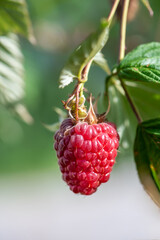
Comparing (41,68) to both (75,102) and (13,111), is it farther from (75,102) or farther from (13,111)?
(75,102)

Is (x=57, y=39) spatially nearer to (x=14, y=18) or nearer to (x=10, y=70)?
(x=10, y=70)

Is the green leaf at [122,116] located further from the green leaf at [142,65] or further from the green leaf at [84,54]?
the green leaf at [84,54]

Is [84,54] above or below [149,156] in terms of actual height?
above

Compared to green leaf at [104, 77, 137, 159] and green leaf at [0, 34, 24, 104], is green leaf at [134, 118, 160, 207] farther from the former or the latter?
green leaf at [0, 34, 24, 104]

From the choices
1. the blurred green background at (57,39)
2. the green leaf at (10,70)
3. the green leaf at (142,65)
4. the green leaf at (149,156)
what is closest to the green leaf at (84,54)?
the green leaf at (142,65)

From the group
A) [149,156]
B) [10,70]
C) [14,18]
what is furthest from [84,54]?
[10,70]

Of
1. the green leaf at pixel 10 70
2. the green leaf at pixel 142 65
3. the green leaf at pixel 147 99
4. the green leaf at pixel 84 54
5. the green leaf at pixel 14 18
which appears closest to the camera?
the green leaf at pixel 84 54

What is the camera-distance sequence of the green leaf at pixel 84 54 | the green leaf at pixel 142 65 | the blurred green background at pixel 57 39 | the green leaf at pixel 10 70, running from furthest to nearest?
the blurred green background at pixel 57 39 → the green leaf at pixel 10 70 → the green leaf at pixel 142 65 → the green leaf at pixel 84 54

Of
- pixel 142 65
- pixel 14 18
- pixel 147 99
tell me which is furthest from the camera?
pixel 14 18

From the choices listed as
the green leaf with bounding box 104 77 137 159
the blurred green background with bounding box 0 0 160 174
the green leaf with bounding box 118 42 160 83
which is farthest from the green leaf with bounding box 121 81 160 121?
the blurred green background with bounding box 0 0 160 174
